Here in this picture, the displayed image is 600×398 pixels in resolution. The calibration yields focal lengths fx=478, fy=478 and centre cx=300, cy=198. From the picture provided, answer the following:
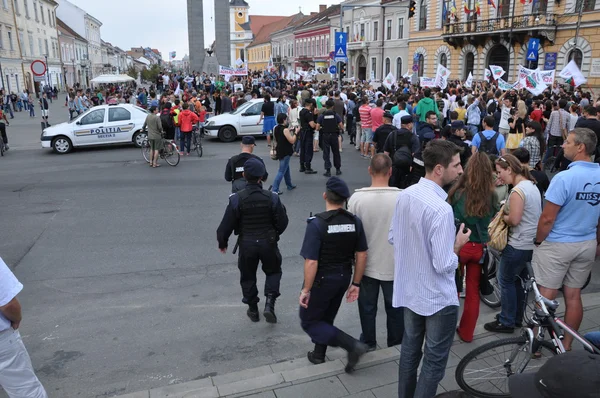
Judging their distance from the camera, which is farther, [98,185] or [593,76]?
[593,76]

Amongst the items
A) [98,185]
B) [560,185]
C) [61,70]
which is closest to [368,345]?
[560,185]

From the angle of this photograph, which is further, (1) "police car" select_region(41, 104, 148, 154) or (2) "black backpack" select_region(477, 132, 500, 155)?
(1) "police car" select_region(41, 104, 148, 154)

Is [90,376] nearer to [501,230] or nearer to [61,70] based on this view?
[501,230]

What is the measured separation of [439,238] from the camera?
9.23 feet

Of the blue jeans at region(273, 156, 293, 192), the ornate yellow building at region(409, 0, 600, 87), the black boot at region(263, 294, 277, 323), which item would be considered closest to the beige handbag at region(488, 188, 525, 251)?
the black boot at region(263, 294, 277, 323)

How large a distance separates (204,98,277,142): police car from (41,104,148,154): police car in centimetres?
248

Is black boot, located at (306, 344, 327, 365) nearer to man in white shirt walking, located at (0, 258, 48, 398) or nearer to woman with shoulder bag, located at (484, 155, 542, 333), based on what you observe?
woman with shoulder bag, located at (484, 155, 542, 333)

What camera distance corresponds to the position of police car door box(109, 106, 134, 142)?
16.3 metres

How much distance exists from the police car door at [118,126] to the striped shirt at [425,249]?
15.1 m

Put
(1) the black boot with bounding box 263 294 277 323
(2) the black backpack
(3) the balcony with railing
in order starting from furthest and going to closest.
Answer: (3) the balcony with railing
(2) the black backpack
(1) the black boot with bounding box 263 294 277 323

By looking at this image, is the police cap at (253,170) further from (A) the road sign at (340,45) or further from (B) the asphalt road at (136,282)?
(A) the road sign at (340,45)

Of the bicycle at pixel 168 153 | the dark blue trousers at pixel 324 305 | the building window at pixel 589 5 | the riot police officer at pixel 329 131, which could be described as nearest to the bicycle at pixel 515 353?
the dark blue trousers at pixel 324 305

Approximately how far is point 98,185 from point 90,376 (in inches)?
318

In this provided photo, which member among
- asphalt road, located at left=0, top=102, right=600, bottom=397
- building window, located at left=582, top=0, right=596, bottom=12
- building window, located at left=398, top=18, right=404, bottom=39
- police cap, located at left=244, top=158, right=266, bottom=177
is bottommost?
asphalt road, located at left=0, top=102, right=600, bottom=397
